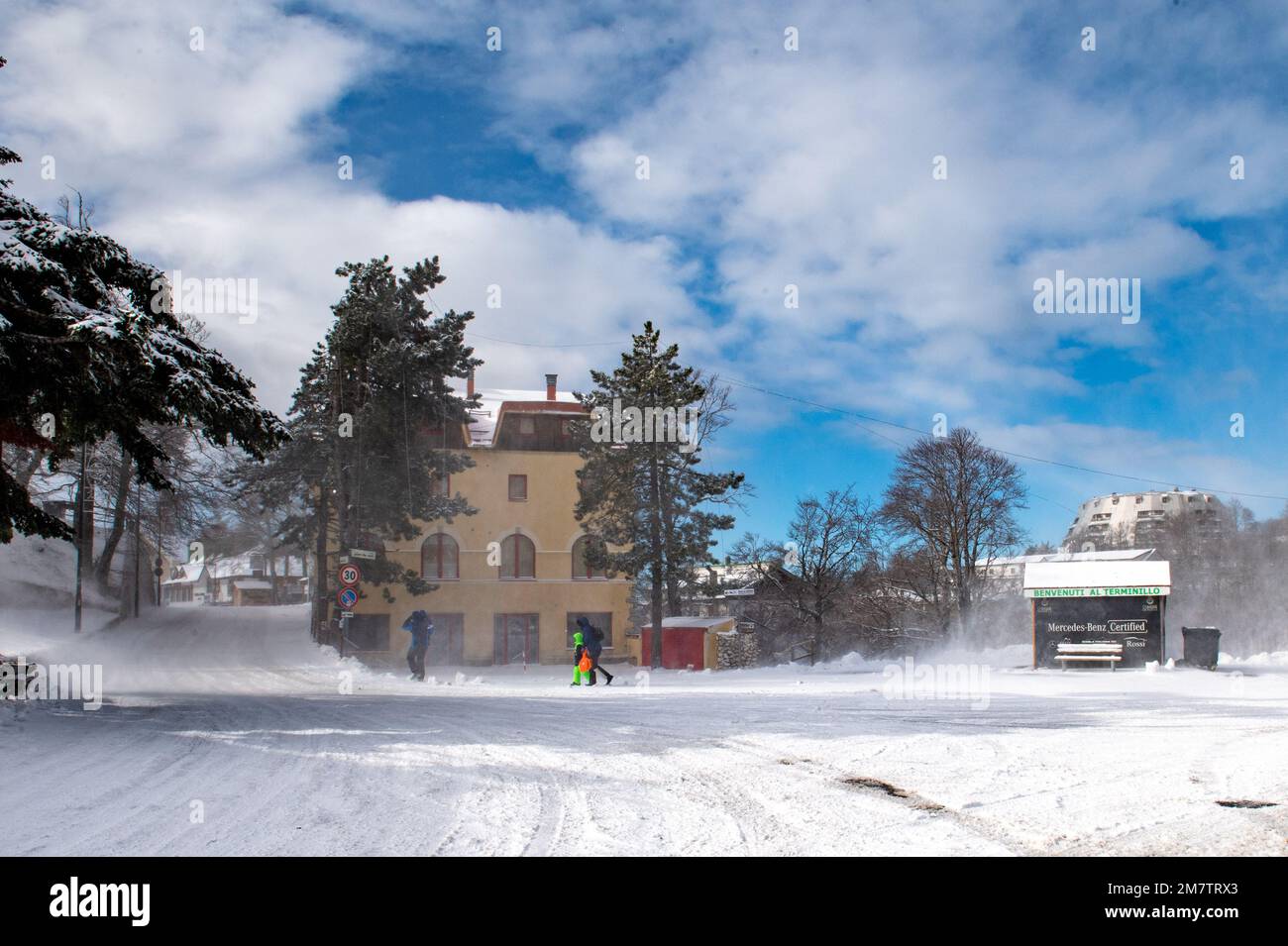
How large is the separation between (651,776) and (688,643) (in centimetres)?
2828

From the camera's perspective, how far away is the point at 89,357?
39.7 feet

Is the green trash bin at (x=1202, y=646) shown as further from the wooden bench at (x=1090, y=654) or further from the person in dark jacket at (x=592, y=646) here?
the person in dark jacket at (x=592, y=646)

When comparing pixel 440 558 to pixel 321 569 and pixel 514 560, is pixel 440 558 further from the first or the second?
pixel 321 569

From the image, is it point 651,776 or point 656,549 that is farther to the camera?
point 656,549

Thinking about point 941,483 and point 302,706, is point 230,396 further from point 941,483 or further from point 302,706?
point 941,483

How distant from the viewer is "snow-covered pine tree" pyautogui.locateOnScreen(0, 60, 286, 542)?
12.0 m

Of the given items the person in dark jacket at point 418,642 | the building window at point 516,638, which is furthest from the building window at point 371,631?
the person in dark jacket at point 418,642

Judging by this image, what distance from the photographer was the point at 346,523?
36.8 m

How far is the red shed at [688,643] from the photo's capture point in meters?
37.2

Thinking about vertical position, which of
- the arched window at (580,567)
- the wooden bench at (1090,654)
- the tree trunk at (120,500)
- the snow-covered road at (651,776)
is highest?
the tree trunk at (120,500)

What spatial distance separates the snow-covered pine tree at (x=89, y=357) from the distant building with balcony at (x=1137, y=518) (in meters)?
69.4

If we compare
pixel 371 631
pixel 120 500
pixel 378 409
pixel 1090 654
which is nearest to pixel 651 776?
pixel 1090 654

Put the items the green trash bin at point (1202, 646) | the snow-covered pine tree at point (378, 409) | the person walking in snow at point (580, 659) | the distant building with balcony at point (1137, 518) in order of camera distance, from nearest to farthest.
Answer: the person walking in snow at point (580, 659) < the green trash bin at point (1202, 646) < the snow-covered pine tree at point (378, 409) < the distant building with balcony at point (1137, 518)

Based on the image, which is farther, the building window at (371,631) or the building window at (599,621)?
the building window at (599,621)
